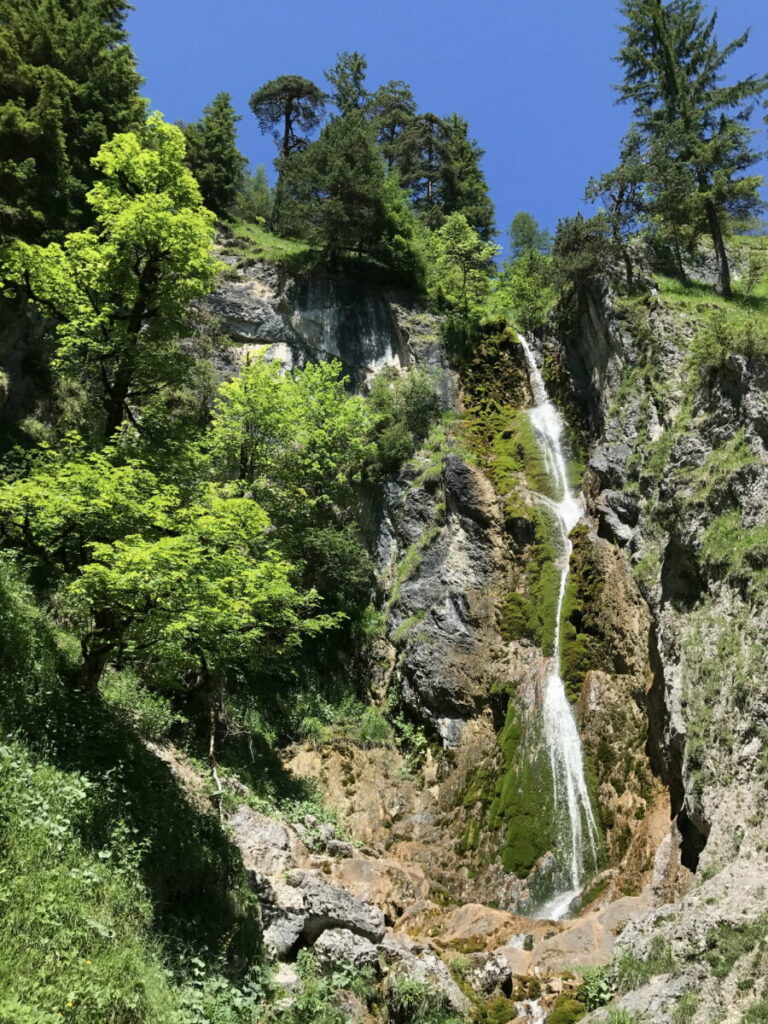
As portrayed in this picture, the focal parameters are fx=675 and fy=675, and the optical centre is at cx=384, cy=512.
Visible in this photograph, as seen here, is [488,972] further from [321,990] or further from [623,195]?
[623,195]

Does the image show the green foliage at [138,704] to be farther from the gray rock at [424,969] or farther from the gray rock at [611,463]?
the gray rock at [611,463]

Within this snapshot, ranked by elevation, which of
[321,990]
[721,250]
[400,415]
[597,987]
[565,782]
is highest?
[721,250]

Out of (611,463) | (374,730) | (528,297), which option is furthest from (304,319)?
(374,730)

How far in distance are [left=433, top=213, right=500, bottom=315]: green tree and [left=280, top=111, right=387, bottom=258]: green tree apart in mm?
3264

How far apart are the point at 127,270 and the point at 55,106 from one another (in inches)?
411

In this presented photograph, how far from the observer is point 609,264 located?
22594 mm

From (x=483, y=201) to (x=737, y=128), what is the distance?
15.3 metres

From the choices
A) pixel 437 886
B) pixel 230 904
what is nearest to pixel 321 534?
pixel 437 886

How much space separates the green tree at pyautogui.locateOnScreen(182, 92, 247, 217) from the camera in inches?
1207

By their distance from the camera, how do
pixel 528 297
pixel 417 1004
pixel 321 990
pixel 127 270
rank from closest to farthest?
pixel 321 990, pixel 417 1004, pixel 127 270, pixel 528 297

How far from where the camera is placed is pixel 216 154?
3112 centimetres

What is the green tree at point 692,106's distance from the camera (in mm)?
23109

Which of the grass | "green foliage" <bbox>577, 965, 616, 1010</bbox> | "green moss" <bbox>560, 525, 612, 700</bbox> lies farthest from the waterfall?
the grass

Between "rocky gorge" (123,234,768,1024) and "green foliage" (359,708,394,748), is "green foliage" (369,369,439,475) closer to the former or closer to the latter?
"rocky gorge" (123,234,768,1024)
